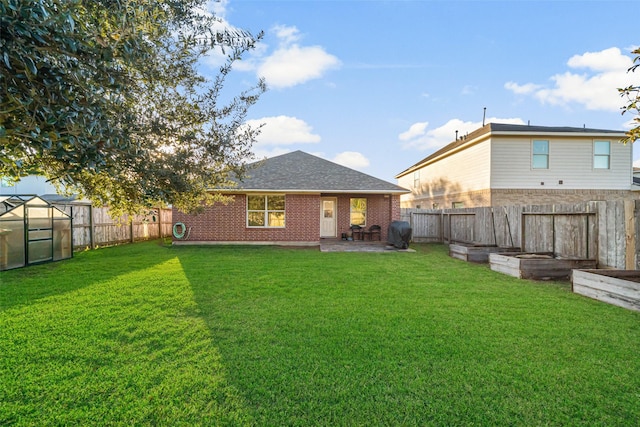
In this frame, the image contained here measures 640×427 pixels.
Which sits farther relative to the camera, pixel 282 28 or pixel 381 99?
pixel 381 99

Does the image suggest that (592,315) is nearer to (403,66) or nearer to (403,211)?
(403,66)

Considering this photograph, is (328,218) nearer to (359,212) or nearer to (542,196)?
(359,212)

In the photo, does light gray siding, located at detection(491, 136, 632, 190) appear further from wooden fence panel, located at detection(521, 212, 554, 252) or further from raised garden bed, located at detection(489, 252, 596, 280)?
raised garden bed, located at detection(489, 252, 596, 280)

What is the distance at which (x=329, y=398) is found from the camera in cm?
268

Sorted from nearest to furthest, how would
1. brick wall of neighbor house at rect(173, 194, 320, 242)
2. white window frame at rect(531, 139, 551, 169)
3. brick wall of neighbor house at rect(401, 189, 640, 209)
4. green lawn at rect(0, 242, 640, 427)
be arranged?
green lawn at rect(0, 242, 640, 427), brick wall of neighbor house at rect(173, 194, 320, 242), brick wall of neighbor house at rect(401, 189, 640, 209), white window frame at rect(531, 139, 551, 169)

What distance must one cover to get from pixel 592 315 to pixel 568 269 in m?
3.22

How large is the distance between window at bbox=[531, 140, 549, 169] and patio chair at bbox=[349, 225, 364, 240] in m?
9.44

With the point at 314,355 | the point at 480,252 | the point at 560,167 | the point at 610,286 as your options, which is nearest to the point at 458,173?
the point at 560,167

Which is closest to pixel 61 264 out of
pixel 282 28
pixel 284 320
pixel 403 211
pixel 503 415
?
pixel 284 320

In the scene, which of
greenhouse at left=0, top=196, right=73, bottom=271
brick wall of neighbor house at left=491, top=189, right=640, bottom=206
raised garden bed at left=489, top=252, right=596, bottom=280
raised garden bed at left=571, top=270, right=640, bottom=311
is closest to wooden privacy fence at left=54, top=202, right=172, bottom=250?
greenhouse at left=0, top=196, right=73, bottom=271

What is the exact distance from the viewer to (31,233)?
9195 mm

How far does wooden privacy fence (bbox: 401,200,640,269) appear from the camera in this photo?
21.9 ft

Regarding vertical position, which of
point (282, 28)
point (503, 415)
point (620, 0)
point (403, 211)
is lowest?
point (503, 415)

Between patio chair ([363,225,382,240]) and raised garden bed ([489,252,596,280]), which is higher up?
patio chair ([363,225,382,240])
